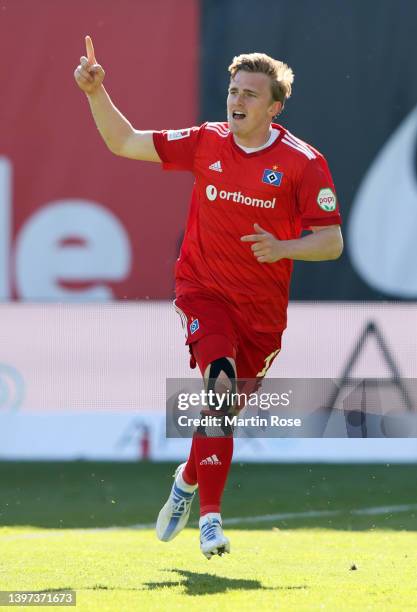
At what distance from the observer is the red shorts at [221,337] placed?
20.5 feet

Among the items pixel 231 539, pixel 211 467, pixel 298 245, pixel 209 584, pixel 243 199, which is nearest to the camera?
pixel 209 584

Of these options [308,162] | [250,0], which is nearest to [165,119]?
[250,0]

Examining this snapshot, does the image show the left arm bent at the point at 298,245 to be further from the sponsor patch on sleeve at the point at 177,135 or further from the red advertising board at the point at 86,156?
the red advertising board at the point at 86,156

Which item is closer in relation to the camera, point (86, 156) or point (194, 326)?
point (194, 326)

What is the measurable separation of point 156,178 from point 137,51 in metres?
1.00

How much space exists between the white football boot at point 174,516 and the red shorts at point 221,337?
645mm

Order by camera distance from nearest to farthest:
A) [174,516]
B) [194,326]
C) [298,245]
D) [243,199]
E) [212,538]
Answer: [212,538] < [298,245] < [194,326] < [243,199] < [174,516]

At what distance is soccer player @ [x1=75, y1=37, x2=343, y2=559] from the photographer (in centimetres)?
638

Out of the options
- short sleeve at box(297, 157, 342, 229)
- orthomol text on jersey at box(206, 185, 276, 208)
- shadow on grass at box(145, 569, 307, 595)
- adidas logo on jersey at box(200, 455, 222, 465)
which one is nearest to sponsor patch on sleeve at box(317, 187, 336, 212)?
short sleeve at box(297, 157, 342, 229)

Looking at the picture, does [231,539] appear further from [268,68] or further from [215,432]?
[268,68]

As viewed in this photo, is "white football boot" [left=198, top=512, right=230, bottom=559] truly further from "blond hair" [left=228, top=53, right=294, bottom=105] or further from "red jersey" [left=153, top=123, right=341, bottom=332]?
"blond hair" [left=228, top=53, right=294, bottom=105]

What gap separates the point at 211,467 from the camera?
6199 mm

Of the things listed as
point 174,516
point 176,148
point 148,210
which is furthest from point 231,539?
point 148,210

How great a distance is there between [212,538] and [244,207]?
1.59m
